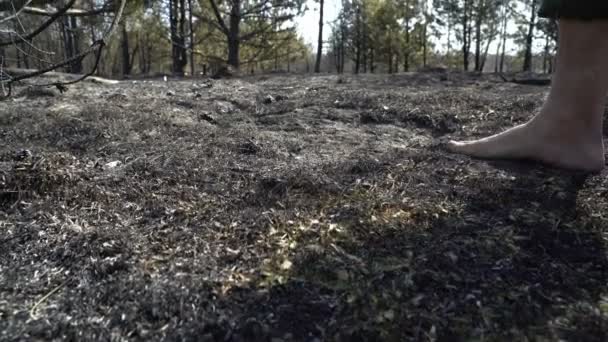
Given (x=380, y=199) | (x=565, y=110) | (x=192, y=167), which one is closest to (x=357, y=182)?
(x=380, y=199)

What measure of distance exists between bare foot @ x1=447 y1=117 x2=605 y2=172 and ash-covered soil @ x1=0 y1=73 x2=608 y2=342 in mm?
52

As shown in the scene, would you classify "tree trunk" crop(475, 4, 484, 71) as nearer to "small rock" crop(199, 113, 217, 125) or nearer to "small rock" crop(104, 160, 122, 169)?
"small rock" crop(199, 113, 217, 125)

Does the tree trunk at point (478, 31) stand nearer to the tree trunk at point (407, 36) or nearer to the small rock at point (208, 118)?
the tree trunk at point (407, 36)

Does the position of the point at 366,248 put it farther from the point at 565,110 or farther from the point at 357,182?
the point at 565,110

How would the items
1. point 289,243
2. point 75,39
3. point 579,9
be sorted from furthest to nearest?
point 75,39
point 579,9
point 289,243

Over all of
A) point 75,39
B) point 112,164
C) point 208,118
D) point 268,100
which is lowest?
point 112,164

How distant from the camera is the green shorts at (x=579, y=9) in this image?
1.31m

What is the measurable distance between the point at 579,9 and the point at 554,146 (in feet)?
1.53

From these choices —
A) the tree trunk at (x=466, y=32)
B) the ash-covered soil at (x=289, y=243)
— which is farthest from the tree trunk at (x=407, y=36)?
the ash-covered soil at (x=289, y=243)

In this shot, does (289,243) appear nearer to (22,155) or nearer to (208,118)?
(22,155)

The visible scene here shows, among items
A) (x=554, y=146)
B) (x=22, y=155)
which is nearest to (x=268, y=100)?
(x=22, y=155)

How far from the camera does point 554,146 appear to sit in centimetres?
156

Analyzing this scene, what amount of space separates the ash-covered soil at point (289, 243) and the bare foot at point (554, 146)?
0.05 m

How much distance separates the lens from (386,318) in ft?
2.87
